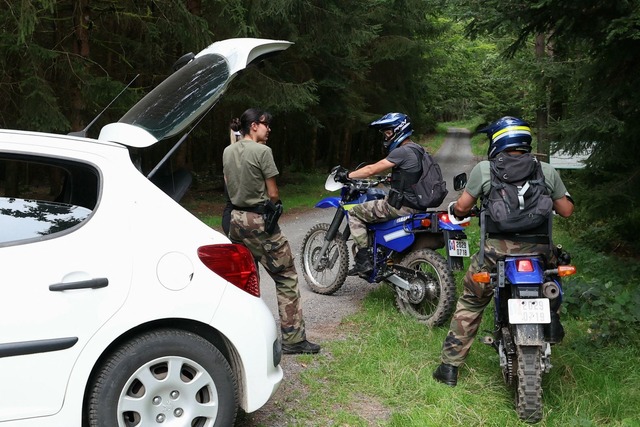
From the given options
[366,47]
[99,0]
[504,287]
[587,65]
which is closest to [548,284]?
[504,287]

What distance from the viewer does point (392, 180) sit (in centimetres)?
634

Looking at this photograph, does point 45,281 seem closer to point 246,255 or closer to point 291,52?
point 246,255

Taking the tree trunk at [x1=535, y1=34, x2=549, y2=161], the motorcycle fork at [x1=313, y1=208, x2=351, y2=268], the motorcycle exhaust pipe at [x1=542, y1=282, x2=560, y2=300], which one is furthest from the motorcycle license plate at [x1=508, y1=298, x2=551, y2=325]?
the tree trunk at [x1=535, y1=34, x2=549, y2=161]

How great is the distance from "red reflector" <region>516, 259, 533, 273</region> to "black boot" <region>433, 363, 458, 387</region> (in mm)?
955

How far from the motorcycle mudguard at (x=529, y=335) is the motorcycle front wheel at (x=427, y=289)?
5.67ft

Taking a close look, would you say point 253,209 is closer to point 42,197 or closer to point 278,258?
point 278,258

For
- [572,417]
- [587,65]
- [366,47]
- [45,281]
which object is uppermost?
[366,47]

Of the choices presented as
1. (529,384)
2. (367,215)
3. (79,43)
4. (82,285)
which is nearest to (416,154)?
(367,215)

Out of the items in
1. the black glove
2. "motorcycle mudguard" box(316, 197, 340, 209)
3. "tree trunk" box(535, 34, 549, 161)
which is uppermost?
"tree trunk" box(535, 34, 549, 161)

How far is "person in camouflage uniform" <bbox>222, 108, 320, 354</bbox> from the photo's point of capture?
5047 mm

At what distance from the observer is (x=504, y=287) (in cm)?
438

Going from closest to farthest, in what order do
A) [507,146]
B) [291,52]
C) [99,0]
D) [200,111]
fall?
[200,111] < [507,146] < [99,0] < [291,52]

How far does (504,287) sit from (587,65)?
433 centimetres

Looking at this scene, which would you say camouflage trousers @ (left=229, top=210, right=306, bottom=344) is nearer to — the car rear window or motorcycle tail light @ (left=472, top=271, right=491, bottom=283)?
motorcycle tail light @ (left=472, top=271, right=491, bottom=283)
